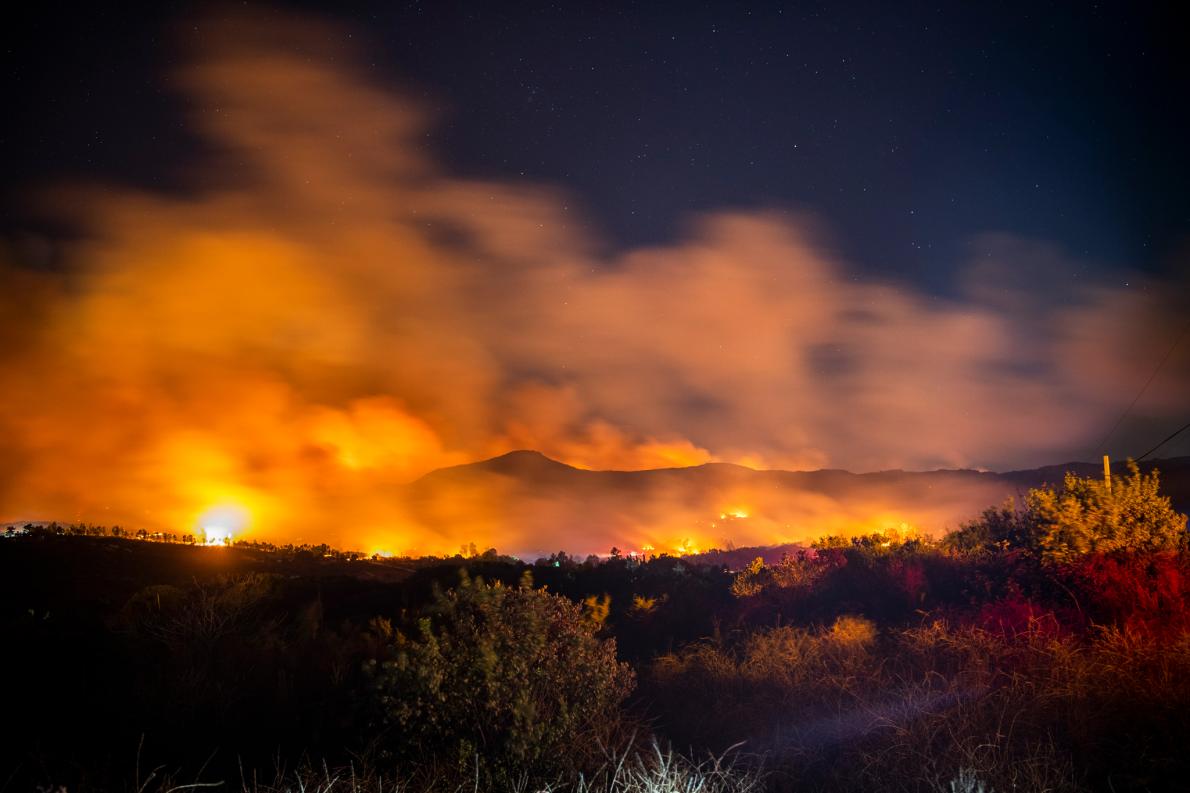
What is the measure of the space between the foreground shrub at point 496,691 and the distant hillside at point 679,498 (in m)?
51.7

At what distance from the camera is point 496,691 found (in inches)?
381

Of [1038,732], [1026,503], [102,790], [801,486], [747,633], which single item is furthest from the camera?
[801,486]

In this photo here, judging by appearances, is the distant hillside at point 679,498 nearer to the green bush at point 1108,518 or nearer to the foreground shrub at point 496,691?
the green bush at point 1108,518

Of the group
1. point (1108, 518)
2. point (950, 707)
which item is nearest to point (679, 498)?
point (1108, 518)

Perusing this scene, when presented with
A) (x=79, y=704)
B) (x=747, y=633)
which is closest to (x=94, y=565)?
(x=79, y=704)

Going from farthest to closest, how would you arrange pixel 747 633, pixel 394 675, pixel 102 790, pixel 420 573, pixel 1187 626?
pixel 420 573 < pixel 747 633 < pixel 1187 626 < pixel 394 675 < pixel 102 790

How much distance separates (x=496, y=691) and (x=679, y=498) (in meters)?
131

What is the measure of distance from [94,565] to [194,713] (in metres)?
22.4

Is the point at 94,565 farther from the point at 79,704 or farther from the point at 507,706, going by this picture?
the point at 507,706

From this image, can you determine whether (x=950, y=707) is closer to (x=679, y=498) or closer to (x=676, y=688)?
(x=676, y=688)

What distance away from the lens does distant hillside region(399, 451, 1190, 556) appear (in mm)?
86375

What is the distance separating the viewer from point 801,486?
441ft

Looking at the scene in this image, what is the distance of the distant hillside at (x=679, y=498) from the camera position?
86.4 metres

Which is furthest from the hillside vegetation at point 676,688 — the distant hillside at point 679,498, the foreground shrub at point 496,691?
the distant hillside at point 679,498
